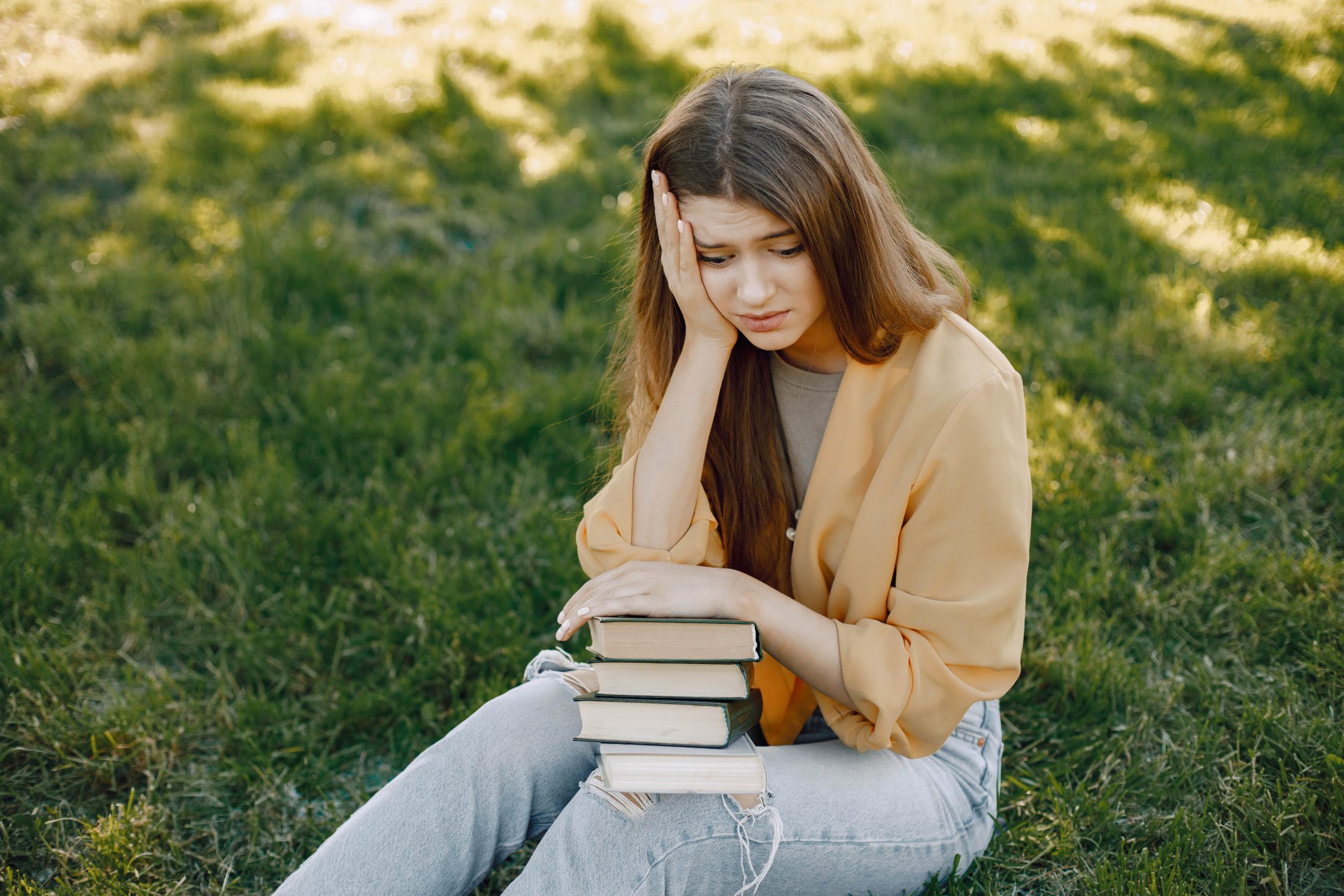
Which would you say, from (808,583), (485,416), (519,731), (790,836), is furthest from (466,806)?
(485,416)

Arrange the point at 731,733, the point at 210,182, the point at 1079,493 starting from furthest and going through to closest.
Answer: the point at 210,182 → the point at 1079,493 → the point at 731,733

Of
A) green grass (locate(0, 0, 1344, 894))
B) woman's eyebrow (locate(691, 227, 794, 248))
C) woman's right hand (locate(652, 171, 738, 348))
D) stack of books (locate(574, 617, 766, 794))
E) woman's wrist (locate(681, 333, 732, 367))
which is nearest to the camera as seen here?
stack of books (locate(574, 617, 766, 794))

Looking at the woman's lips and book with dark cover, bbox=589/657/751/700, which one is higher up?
the woman's lips

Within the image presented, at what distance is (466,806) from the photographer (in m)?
1.76

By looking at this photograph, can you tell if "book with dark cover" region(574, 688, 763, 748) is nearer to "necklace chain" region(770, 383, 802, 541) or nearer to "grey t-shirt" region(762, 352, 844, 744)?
"grey t-shirt" region(762, 352, 844, 744)

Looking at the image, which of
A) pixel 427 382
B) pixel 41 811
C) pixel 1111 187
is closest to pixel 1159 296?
pixel 1111 187

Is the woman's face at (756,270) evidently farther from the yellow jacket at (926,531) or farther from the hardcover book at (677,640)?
the hardcover book at (677,640)

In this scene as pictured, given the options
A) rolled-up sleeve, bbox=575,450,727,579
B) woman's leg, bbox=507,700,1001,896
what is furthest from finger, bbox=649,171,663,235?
woman's leg, bbox=507,700,1001,896

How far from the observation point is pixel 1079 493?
2.97 metres

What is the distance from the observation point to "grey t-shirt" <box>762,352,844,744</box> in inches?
79.3

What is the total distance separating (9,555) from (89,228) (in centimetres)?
208

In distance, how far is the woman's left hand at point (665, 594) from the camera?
5.74ft

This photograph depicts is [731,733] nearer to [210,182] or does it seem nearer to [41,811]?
[41,811]

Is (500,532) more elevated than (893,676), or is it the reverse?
(893,676)
